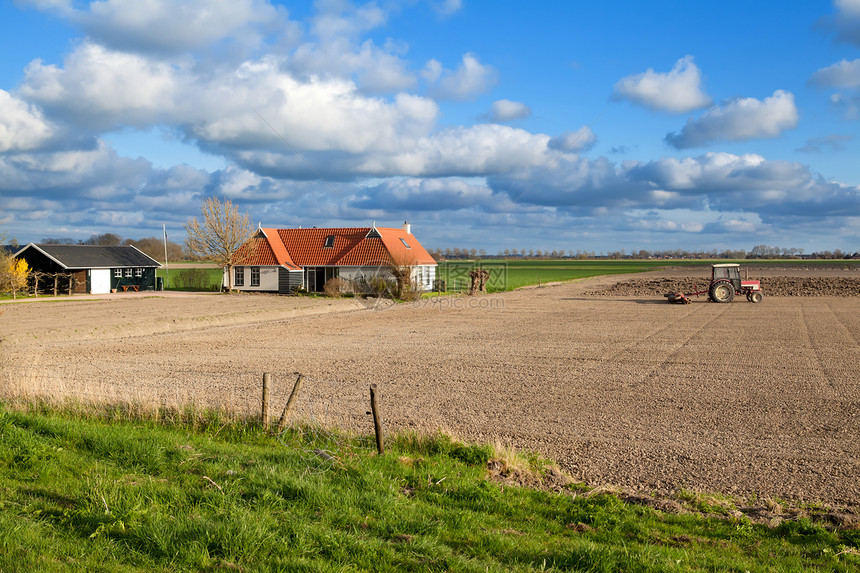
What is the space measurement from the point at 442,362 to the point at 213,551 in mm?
12577

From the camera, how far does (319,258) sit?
49281 mm

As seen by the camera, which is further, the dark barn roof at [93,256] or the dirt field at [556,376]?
the dark barn roof at [93,256]

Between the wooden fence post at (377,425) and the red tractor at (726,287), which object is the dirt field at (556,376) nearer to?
the wooden fence post at (377,425)

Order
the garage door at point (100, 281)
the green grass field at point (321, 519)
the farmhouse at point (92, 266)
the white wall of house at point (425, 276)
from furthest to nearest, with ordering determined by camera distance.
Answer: the white wall of house at point (425, 276) → the garage door at point (100, 281) → the farmhouse at point (92, 266) → the green grass field at point (321, 519)

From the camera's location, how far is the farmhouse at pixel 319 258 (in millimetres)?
47219

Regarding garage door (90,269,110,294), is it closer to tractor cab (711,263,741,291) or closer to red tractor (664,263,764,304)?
red tractor (664,263,764,304)

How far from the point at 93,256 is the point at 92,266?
2172 mm

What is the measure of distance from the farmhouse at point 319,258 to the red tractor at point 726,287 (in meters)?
18.1


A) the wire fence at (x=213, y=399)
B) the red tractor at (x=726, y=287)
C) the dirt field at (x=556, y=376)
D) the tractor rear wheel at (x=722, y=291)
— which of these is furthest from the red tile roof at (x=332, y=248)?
the wire fence at (x=213, y=399)

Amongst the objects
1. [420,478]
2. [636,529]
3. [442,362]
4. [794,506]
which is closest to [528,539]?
[636,529]

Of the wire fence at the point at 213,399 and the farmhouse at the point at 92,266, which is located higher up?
the farmhouse at the point at 92,266

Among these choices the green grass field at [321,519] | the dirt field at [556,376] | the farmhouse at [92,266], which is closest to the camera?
the green grass field at [321,519]

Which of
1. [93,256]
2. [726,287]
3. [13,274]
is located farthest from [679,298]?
[13,274]

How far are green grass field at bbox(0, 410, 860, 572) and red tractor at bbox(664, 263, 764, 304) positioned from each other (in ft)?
111
